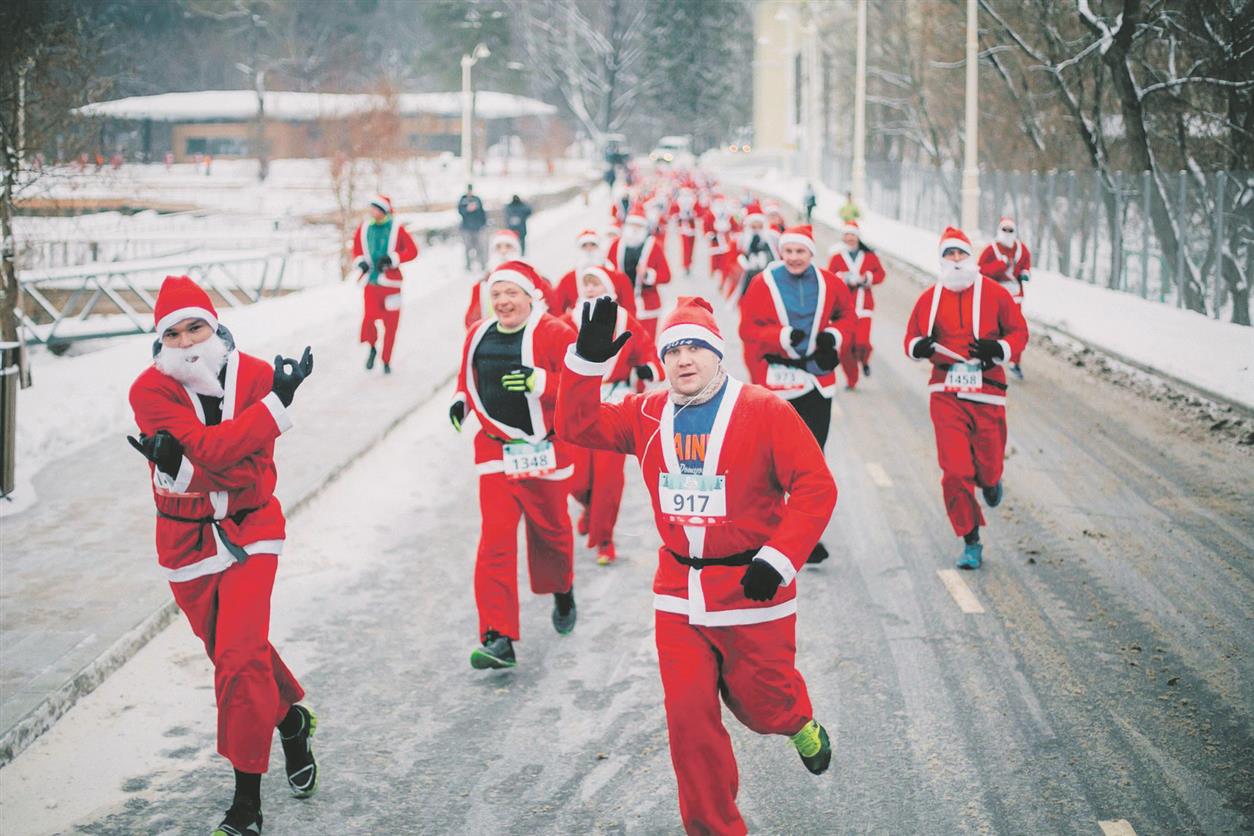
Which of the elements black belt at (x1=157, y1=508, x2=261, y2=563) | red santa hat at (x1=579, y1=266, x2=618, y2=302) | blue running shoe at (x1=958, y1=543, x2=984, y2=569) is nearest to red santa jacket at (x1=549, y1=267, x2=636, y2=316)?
red santa hat at (x1=579, y1=266, x2=618, y2=302)

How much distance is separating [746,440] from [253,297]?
32.3 m

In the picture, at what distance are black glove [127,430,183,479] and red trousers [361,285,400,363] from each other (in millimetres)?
11899

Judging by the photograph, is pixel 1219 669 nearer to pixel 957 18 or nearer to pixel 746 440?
pixel 746 440

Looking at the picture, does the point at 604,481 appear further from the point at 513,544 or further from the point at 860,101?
the point at 860,101

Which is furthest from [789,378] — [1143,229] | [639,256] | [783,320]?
[1143,229]

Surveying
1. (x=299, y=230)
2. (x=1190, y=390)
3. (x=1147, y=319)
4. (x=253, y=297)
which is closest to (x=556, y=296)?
(x=1190, y=390)

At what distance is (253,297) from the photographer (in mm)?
35875

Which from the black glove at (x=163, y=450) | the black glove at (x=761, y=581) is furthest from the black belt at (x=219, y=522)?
the black glove at (x=761, y=581)

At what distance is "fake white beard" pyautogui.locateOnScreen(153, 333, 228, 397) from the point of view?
5.61m

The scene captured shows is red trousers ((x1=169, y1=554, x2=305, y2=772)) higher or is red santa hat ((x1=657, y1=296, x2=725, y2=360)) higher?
red santa hat ((x1=657, y1=296, x2=725, y2=360))

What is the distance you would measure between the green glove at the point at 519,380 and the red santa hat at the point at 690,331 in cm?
201

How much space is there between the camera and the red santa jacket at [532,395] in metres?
7.57

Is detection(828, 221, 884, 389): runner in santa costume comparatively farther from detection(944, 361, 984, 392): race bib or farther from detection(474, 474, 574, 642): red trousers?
detection(474, 474, 574, 642): red trousers

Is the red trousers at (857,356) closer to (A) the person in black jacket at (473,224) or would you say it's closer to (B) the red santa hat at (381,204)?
(B) the red santa hat at (381,204)
